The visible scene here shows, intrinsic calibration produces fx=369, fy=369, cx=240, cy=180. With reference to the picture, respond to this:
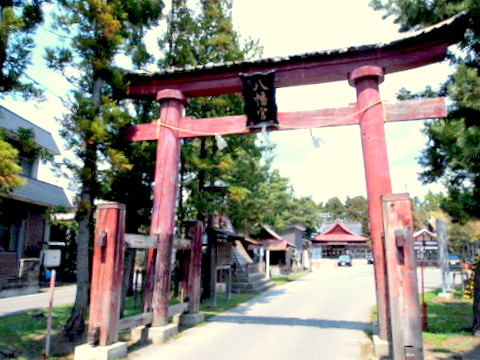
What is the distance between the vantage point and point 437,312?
11.8 metres

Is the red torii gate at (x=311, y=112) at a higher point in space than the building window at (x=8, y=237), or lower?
higher

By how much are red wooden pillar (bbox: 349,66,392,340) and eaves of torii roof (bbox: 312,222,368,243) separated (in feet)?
161

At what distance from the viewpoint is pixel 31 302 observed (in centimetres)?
1466

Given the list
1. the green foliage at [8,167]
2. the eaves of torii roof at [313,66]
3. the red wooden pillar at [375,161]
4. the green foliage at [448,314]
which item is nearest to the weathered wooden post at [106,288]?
the green foliage at [8,167]

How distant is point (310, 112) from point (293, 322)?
5.74m

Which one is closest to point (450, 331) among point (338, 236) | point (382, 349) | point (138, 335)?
point (382, 349)

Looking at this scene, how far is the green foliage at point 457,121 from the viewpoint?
6887 mm

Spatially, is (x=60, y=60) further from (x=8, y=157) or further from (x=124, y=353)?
(x=124, y=353)

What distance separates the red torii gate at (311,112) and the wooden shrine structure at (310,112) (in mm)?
18

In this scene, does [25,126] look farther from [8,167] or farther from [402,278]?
[402,278]

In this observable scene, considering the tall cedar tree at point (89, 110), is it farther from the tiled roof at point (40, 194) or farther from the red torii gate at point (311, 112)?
the tiled roof at point (40, 194)

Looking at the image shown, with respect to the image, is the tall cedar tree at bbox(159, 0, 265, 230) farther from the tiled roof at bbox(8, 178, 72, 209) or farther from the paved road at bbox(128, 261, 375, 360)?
the tiled roof at bbox(8, 178, 72, 209)

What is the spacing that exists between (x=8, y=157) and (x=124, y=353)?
12.2 feet

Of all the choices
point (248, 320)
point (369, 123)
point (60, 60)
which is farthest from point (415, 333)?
point (60, 60)
